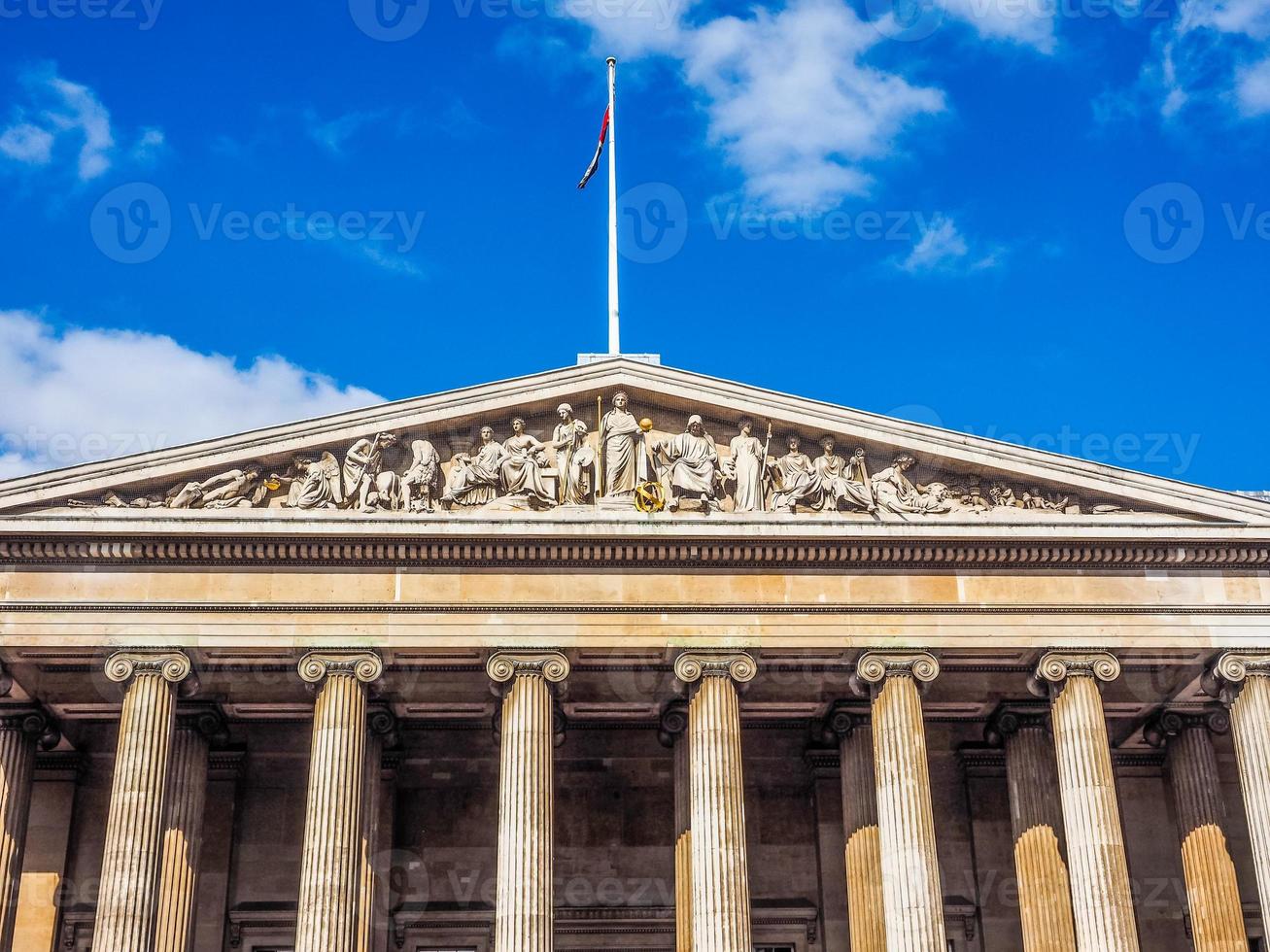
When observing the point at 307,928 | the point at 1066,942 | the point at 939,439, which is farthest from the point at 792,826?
the point at 307,928

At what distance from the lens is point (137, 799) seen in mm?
31453

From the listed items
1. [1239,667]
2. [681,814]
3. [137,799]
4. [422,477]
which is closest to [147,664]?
[137,799]

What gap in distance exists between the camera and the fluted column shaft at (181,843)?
32844mm

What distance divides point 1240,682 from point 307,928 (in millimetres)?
18513

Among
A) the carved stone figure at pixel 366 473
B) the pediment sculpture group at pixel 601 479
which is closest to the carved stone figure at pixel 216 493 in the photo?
the pediment sculpture group at pixel 601 479

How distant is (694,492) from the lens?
111 feet

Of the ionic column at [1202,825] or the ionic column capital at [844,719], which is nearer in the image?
the ionic column at [1202,825]

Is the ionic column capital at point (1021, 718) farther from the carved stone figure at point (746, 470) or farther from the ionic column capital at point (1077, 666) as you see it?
the carved stone figure at point (746, 470)

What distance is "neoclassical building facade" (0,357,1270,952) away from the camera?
3219 cm

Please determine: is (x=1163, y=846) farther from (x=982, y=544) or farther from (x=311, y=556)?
(x=311, y=556)

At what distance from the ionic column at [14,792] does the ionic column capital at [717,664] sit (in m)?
13.2

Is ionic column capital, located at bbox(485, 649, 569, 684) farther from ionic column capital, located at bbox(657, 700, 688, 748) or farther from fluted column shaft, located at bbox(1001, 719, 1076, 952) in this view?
fluted column shaft, located at bbox(1001, 719, 1076, 952)

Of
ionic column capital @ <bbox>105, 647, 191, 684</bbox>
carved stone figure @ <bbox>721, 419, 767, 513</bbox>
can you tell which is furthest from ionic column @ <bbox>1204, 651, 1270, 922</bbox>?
ionic column capital @ <bbox>105, 647, 191, 684</bbox>

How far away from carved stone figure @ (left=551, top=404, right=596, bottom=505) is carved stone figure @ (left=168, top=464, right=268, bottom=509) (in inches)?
237
